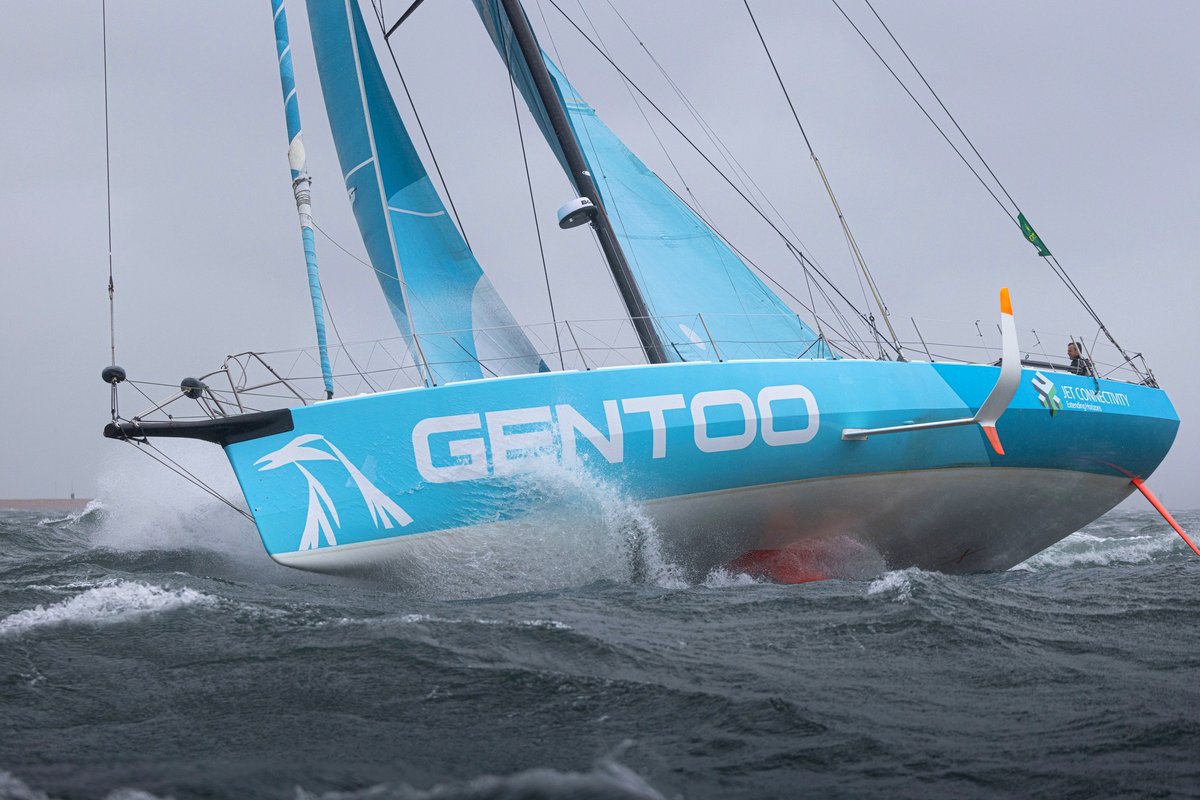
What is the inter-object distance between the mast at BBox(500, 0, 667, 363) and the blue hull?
5.22 ft

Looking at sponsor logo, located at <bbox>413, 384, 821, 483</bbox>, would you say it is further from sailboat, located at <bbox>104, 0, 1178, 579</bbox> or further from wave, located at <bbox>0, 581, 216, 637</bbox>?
wave, located at <bbox>0, 581, 216, 637</bbox>

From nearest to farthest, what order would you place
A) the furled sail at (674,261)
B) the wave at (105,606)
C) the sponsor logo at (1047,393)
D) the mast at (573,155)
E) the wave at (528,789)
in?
the wave at (528,789) → the wave at (105,606) → the sponsor logo at (1047,393) → the mast at (573,155) → the furled sail at (674,261)

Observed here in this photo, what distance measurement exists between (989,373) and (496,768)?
19.9 ft

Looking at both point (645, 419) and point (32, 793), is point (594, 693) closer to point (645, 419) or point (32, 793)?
point (32, 793)

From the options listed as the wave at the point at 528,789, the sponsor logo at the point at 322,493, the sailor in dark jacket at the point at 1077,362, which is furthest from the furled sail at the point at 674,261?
the wave at the point at 528,789

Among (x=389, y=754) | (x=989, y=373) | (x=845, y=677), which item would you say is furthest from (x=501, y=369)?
(x=389, y=754)

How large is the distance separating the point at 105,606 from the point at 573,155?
5.17 m

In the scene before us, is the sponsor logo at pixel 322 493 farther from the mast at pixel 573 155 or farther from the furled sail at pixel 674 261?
the furled sail at pixel 674 261

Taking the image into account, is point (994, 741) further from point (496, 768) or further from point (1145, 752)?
point (496, 768)

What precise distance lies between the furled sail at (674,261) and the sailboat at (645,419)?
24 millimetres

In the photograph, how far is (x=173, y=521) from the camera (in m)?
8.60

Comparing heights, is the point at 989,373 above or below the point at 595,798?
above

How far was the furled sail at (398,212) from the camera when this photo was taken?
26.7 feet

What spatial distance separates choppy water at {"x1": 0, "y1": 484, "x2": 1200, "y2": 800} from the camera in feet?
6.55
